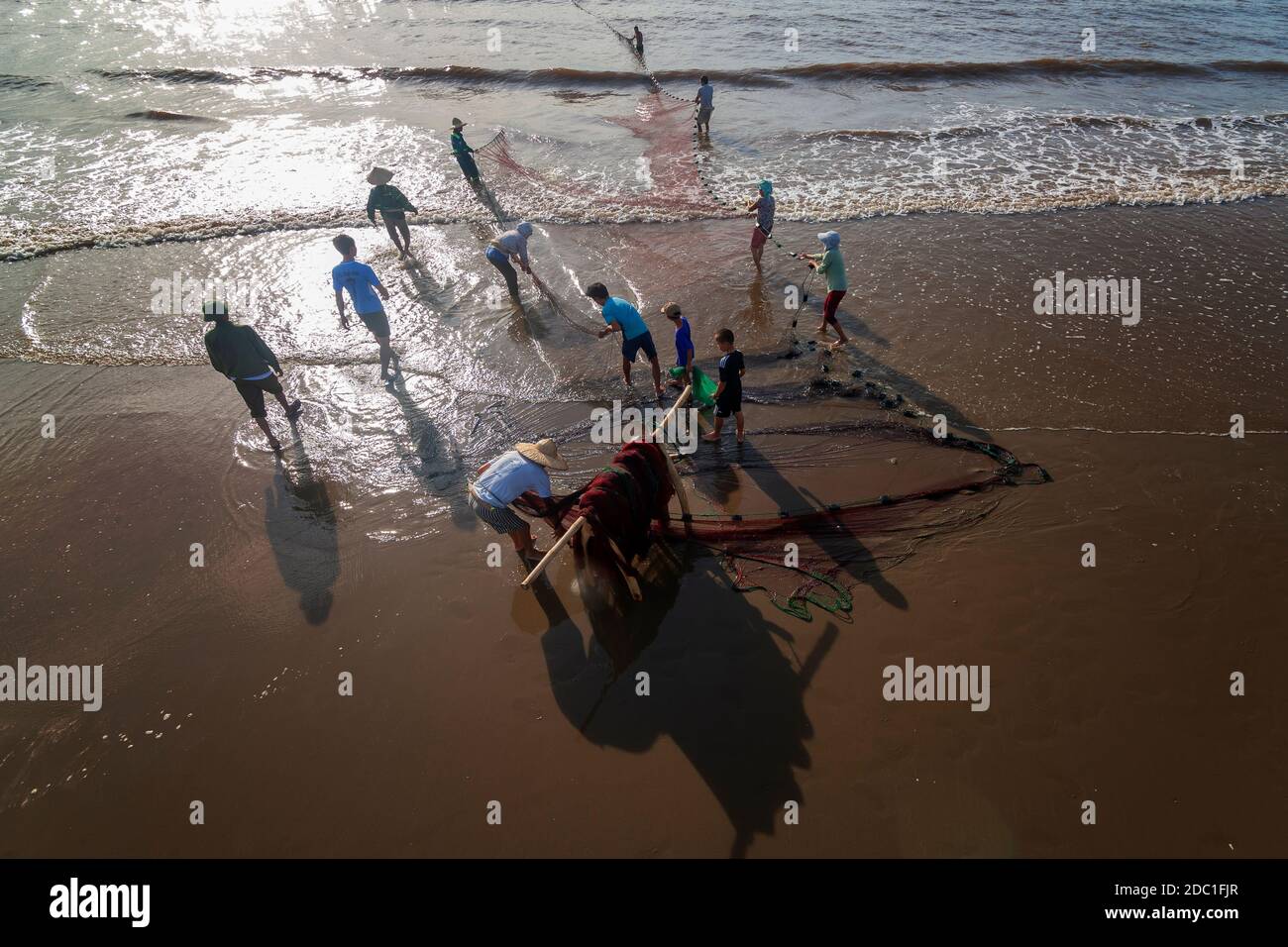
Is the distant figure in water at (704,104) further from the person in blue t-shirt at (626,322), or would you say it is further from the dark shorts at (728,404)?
the dark shorts at (728,404)

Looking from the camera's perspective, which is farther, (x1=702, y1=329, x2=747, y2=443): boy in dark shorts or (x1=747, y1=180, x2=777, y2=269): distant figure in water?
(x1=747, y1=180, x2=777, y2=269): distant figure in water

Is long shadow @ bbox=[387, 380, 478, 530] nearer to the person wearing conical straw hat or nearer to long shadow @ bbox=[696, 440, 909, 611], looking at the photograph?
the person wearing conical straw hat

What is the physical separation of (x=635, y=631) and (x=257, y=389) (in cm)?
465

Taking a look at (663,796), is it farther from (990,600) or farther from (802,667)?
(990,600)

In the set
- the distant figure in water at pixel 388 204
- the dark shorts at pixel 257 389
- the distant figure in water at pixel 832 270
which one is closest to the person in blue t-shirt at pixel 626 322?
the distant figure in water at pixel 832 270

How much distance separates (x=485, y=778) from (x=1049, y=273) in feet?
32.5

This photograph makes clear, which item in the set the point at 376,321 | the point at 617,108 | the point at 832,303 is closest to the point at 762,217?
the point at 832,303

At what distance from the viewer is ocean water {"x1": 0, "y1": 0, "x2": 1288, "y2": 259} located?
1145 centimetres

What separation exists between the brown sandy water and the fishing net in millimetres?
131

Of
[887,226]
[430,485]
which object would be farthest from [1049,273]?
[430,485]

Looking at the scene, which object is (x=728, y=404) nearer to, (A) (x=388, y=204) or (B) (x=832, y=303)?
(B) (x=832, y=303)

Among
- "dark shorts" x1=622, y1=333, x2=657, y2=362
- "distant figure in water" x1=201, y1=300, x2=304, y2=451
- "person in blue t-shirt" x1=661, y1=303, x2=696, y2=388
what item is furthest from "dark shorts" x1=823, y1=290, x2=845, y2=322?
"distant figure in water" x1=201, y1=300, x2=304, y2=451

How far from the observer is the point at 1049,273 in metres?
8.89
